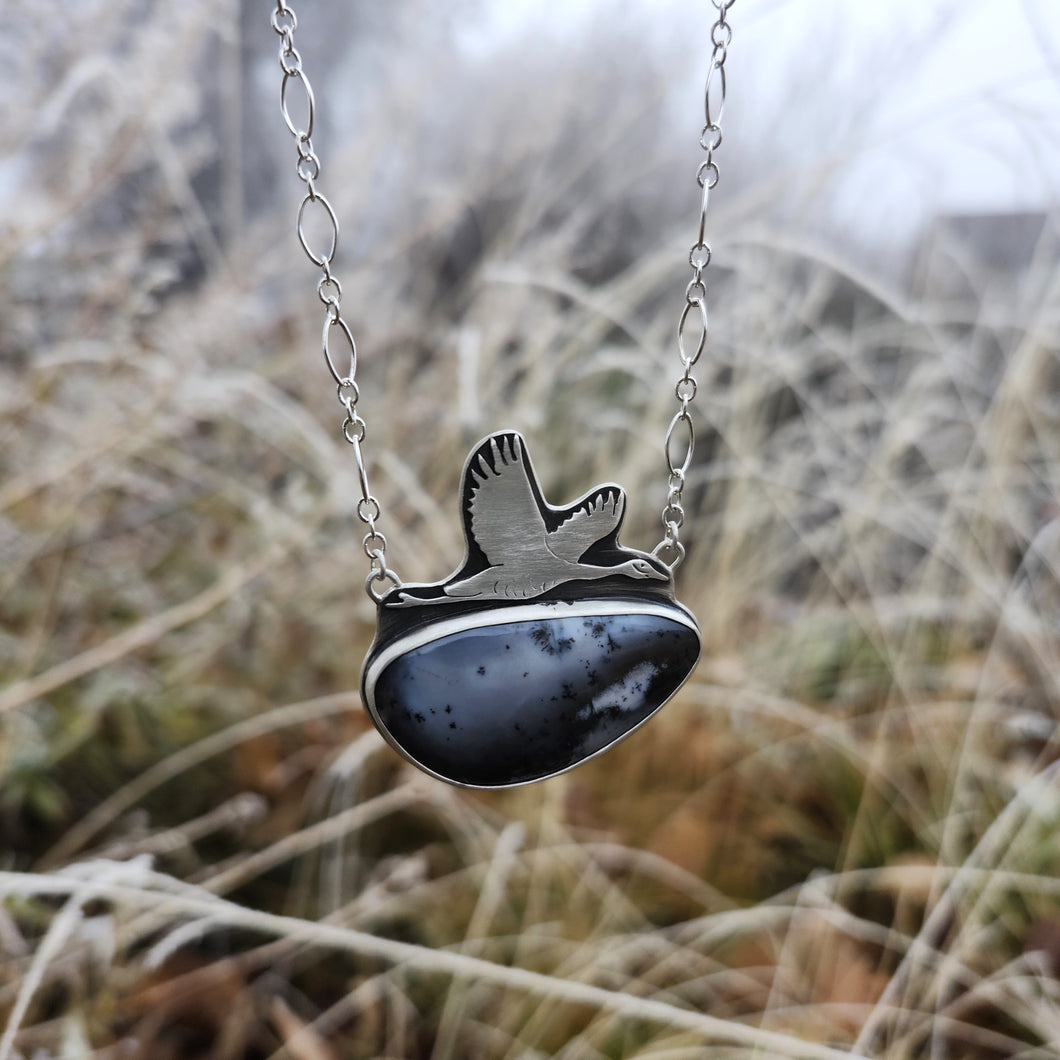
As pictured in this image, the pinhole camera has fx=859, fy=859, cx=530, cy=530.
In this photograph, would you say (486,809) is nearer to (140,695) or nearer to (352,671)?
(352,671)

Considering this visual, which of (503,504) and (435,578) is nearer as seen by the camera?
(503,504)

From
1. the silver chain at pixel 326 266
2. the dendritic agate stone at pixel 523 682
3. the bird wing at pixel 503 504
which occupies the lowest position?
the dendritic agate stone at pixel 523 682

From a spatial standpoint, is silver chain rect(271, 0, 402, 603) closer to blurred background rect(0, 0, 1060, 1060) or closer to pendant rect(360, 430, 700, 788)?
pendant rect(360, 430, 700, 788)

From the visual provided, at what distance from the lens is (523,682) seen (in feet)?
1.50

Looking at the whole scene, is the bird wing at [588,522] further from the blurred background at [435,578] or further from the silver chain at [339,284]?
the blurred background at [435,578]

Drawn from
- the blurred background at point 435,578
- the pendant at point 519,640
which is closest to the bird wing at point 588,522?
the pendant at point 519,640

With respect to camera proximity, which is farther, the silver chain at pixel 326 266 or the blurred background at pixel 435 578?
the blurred background at pixel 435 578

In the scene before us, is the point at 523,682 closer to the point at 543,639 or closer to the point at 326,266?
the point at 543,639

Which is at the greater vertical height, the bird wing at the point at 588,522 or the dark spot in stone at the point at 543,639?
the bird wing at the point at 588,522

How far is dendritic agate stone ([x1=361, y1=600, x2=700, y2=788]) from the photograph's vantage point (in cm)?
45

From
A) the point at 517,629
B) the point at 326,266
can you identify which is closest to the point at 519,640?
the point at 517,629

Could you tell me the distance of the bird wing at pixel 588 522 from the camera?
1.47ft

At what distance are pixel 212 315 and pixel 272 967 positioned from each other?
54 centimetres

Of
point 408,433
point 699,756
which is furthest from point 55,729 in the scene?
point 699,756
